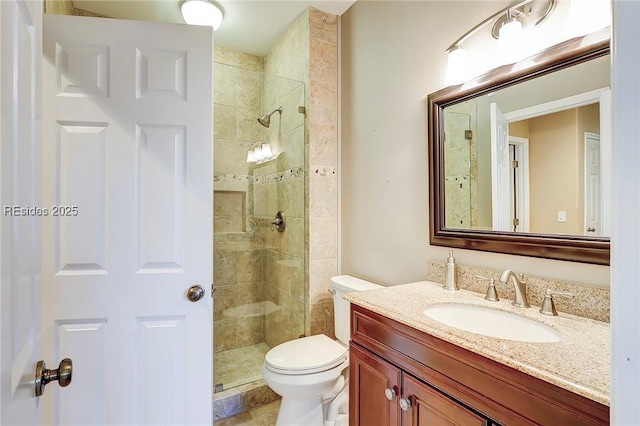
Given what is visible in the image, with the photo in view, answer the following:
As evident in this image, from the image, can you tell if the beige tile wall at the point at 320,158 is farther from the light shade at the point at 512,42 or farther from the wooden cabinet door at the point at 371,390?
the light shade at the point at 512,42

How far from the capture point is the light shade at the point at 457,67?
4.54 ft

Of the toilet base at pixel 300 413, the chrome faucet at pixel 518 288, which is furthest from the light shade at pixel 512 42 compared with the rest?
the toilet base at pixel 300 413

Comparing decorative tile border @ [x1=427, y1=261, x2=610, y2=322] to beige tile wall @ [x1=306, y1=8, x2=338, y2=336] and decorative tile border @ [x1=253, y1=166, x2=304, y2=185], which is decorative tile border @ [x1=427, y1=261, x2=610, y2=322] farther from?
decorative tile border @ [x1=253, y1=166, x2=304, y2=185]

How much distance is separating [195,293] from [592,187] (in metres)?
1.52

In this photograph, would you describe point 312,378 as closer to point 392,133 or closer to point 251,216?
point 392,133

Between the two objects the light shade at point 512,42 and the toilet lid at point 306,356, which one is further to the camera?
the toilet lid at point 306,356

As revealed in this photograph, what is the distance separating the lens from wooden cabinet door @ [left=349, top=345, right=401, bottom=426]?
110cm

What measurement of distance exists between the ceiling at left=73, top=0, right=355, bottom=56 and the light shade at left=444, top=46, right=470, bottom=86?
3.44ft

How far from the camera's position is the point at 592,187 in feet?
3.37

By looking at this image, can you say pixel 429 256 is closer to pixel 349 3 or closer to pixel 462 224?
pixel 462 224

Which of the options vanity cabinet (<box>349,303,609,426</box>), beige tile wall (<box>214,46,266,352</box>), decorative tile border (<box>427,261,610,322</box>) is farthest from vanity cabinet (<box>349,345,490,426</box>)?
beige tile wall (<box>214,46,266,352</box>)

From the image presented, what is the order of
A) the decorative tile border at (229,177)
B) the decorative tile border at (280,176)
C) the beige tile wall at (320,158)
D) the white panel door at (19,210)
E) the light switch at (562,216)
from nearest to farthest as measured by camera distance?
1. the white panel door at (19,210)
2. the light switch at (562,216)
3. the beige tile wall at (320,158)
4. the decorative tile border at (280,176)
5. the decorative tile border at (229,177)

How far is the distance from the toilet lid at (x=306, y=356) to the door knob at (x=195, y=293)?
1.86 feet

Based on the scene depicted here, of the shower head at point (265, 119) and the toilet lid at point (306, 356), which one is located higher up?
the shower head at point (265, 119)
